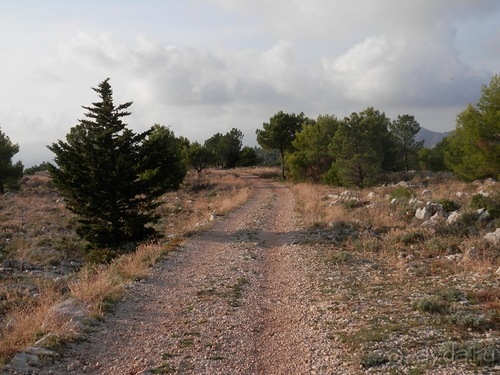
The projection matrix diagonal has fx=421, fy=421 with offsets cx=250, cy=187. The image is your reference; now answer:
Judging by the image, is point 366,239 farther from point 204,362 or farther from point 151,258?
point 204,362

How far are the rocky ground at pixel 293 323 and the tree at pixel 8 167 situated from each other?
1570 inches

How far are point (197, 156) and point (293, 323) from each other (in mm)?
58438

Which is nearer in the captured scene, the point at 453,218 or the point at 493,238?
the point at 493,238

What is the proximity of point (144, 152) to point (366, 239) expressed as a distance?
10.1 metres

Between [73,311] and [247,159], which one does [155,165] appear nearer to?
[73,311]

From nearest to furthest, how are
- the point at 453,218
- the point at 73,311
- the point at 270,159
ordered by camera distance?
the point at 73,311, the point at 453,218, the point at 270,159

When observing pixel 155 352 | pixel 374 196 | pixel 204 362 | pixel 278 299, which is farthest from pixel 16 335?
pixel 374 196

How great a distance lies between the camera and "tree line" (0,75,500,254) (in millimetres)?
18109

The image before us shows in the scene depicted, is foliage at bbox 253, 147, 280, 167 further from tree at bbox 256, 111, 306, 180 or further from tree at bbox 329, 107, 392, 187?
tree at bbox 329, 107, 392, 187

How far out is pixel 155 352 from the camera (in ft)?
22.7

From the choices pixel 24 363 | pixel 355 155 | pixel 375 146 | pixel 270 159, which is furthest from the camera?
pixel 270 159

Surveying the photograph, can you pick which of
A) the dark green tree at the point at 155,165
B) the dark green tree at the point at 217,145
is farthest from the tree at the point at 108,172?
the dark green tree at the point at 217,145

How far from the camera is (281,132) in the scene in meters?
56.7

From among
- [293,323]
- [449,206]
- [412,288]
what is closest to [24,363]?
[293,323]
